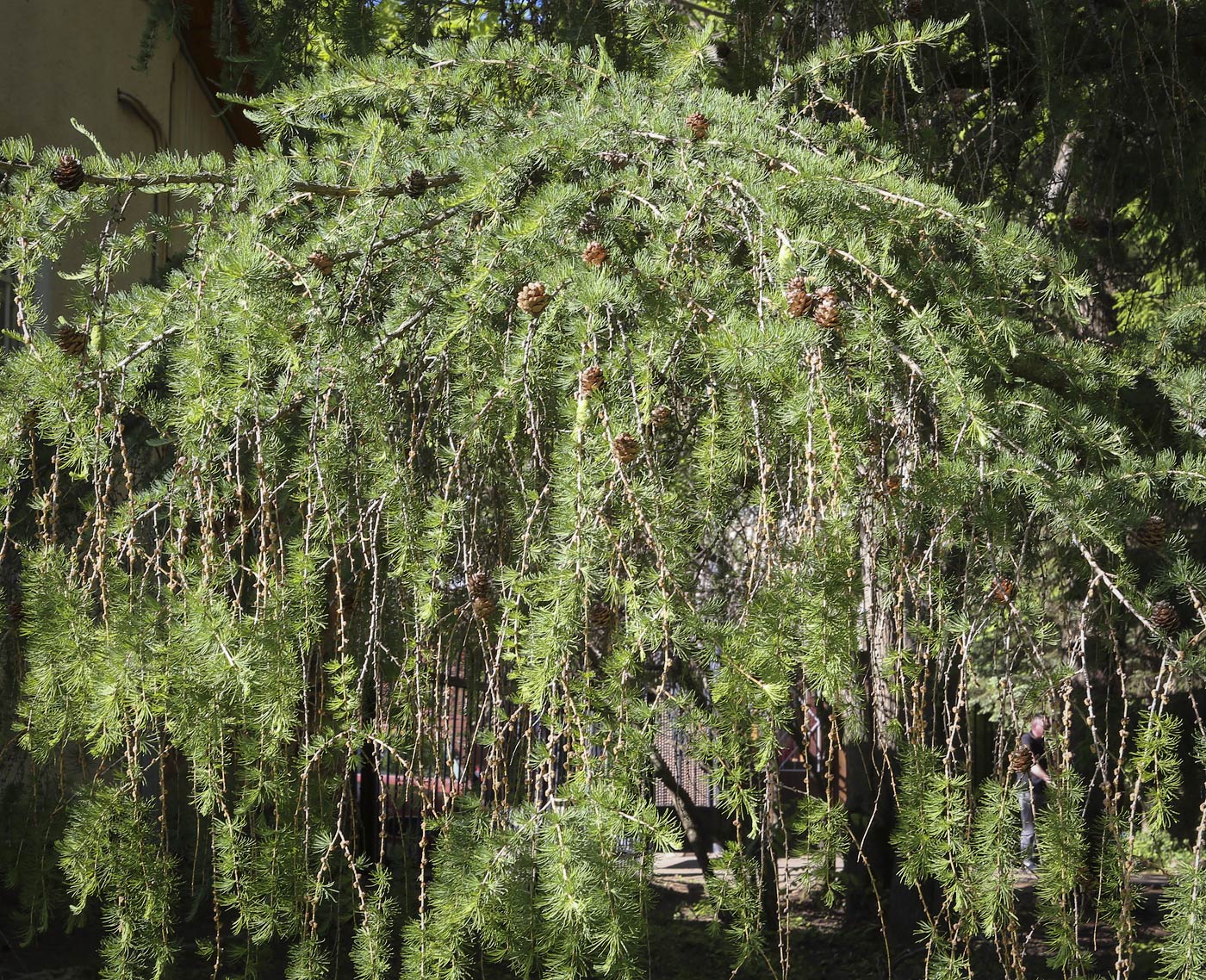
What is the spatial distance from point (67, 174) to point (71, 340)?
1.02 ft

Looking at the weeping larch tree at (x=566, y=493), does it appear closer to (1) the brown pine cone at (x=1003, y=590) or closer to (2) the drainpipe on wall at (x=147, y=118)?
(1) the brown pine cone at (x=1003, y=590)

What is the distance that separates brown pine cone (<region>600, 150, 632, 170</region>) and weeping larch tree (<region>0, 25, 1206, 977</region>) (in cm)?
2

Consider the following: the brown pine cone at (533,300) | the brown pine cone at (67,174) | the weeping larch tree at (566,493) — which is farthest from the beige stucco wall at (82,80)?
the brown pine cone at (533,300)

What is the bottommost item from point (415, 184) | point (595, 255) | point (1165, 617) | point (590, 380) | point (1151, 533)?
point (1165, 617)

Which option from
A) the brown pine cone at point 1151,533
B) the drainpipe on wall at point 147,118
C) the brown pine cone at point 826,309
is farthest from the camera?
the drainpipe on wall at point 147,118

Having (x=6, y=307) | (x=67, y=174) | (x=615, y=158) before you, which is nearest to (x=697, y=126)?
(x=615, y=158)

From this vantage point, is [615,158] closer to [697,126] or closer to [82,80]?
[697,126]

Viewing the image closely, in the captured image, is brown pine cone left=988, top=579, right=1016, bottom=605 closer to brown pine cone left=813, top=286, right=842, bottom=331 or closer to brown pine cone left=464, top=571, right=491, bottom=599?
brown pine cone left=813, top=286, right=842, bottom=331

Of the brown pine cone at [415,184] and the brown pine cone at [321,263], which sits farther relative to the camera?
the brown pine cone at [415,184]

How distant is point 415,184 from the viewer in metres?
2.05

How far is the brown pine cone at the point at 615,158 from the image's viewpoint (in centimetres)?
197

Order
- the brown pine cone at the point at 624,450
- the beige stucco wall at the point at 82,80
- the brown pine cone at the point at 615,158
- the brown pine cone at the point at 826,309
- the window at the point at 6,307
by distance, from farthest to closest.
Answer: the beige stucco wall at the point at 82,80 < the window at the point at 6,307 < the brown pine cone at the point at 615,158 < the brown pine cone at the point at 826,309 < the brown pine cone at the point at 624,450

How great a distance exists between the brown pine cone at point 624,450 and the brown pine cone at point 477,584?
0.41m

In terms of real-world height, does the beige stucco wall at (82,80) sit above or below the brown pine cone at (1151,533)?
above
